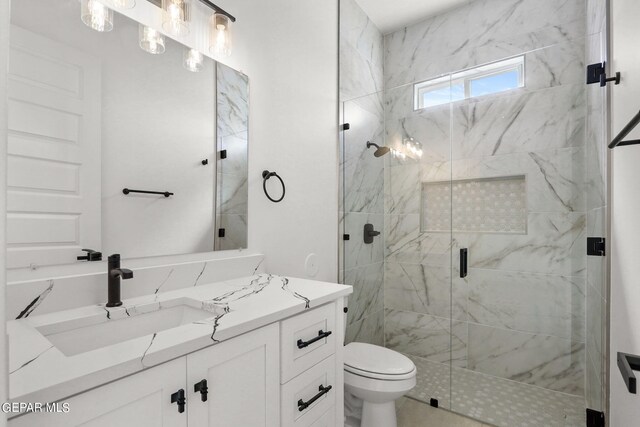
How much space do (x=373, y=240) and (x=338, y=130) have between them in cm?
88

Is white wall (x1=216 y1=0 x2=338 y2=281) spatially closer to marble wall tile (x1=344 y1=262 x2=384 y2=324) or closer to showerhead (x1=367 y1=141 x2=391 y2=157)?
marble wall tile (x1=344 y1=262 x2=384 y2=324)

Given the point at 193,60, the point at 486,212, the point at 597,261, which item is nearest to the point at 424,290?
the point at 486,212

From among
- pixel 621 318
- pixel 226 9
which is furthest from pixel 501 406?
pixel 226 9

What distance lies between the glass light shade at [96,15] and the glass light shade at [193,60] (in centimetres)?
31

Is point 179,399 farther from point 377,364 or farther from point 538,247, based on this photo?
point 538,247

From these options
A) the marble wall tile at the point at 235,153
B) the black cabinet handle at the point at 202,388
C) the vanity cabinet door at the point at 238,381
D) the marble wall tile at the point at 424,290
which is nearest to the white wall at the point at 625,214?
the marble wall tile at the point at 424,290

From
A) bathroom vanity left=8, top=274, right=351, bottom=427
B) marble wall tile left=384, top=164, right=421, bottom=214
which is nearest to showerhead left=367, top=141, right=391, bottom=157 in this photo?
marble wall tile left=384, top=164, right=421, bottom=214

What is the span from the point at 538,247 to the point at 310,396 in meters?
1.80

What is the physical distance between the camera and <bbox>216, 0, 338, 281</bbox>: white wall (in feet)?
5.81

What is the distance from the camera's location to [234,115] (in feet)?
5.43

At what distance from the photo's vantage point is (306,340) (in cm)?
121

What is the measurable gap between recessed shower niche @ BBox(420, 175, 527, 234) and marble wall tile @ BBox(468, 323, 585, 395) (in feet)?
2.39

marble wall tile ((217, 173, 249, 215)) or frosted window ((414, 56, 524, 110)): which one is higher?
frosted window ((414, 56, 524, 110))

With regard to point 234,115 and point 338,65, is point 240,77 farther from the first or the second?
point 338,65
